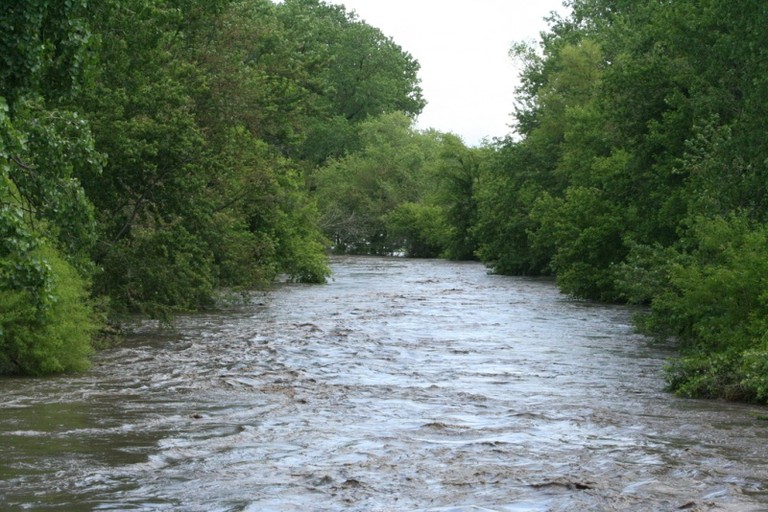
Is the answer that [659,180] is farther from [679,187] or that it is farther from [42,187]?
[42,187]

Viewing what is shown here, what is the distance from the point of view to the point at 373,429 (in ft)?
44.1

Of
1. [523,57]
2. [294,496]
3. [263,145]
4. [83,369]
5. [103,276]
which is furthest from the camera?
[523,57]

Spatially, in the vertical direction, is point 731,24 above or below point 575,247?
above

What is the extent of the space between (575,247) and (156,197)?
669 inches

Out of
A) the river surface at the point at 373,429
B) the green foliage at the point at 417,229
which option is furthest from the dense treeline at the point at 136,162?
the green foliage at the point at 417,229

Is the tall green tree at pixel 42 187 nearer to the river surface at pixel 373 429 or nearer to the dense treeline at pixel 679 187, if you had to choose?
the river surface at pixel 373 429

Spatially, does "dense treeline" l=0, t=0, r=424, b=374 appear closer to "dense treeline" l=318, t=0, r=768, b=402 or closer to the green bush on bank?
the green bush on bank

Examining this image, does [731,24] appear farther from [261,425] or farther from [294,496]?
[294,496]

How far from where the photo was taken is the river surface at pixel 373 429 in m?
10.1

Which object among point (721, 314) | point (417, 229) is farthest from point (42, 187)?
point (417, 229)

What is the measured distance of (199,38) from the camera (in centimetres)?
2941

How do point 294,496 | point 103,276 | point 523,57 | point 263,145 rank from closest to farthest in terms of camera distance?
1. point 294,496
2. point 103,276
3. point 263,145
4. point 523,57

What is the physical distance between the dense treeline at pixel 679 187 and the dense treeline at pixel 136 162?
30.6 feet

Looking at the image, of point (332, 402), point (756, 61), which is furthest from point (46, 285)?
point (756, 61)
